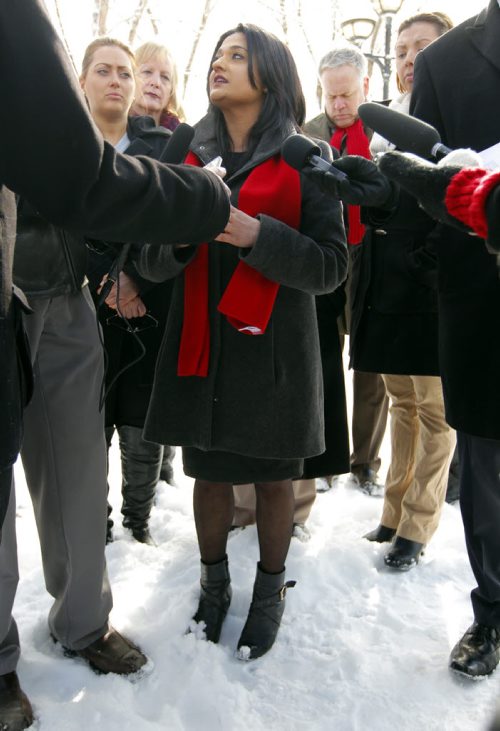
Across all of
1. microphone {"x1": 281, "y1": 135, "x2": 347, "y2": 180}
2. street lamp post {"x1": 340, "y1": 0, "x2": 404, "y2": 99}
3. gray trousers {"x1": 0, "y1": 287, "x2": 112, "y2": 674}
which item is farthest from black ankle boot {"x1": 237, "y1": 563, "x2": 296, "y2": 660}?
street lamp post {"x1": 340, "y1": 0, "x2": 404, "y2": 99}

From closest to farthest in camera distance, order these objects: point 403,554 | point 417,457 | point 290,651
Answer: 1. point 290,651
2. point 403,554
3. point 417,457

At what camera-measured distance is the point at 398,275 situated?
126 inches

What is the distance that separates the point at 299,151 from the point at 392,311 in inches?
57.0

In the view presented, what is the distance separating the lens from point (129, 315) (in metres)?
2.94

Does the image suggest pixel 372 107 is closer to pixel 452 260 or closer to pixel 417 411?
pixel 452 260

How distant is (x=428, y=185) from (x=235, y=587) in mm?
1745

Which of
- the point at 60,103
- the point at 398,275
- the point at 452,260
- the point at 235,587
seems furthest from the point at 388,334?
the point at 60,103

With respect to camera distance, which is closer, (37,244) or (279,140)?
(37,244)

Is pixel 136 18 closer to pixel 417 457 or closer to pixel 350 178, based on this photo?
pixel 417 457

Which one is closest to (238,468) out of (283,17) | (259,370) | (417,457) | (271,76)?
(259,370)

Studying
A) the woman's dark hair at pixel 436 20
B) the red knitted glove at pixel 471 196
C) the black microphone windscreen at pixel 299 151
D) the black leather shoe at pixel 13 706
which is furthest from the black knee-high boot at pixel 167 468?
the red knitted glove at pixel 471 196

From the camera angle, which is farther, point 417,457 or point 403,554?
point 417,457

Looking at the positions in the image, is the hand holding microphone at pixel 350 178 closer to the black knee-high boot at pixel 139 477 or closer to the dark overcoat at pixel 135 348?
the dark overcoat at pixel 135 348

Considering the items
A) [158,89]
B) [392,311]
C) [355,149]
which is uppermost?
[158,89]
